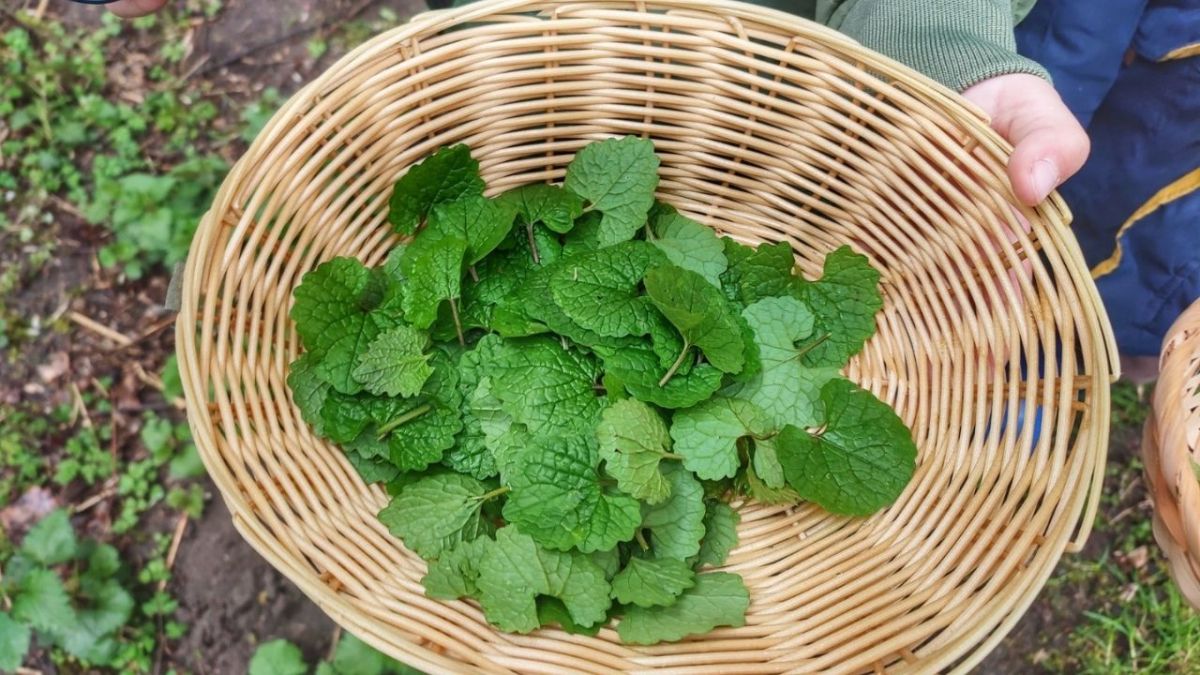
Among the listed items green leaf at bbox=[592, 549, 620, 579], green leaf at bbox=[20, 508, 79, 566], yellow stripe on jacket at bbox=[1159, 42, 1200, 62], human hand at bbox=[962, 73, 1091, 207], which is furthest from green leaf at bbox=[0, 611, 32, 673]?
yellow stripe on jacket at bbox=[1159, 42, 1200, 62]

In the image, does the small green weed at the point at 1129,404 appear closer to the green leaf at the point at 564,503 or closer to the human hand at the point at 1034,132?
the human hand at the point at 1034,132

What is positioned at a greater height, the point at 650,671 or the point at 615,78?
the point at 615,78

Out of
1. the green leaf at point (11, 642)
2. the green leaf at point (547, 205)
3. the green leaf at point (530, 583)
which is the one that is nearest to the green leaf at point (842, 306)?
the green leaf at point (547, 205)

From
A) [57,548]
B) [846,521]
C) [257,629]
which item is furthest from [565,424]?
[57,548]

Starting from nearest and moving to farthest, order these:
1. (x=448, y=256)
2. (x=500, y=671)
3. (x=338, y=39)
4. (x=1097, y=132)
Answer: (x=500, y=671) → (x=448, y=256) → (x=1097, y=132) → (x=338, y=39)

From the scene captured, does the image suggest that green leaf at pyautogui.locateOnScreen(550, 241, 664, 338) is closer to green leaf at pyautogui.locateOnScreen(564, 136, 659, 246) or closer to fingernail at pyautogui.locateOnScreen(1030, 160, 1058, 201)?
green leaf at pyautogui.locateOnScreen(564, 136, 659, 246)

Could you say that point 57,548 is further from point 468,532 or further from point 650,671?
point 650,671
